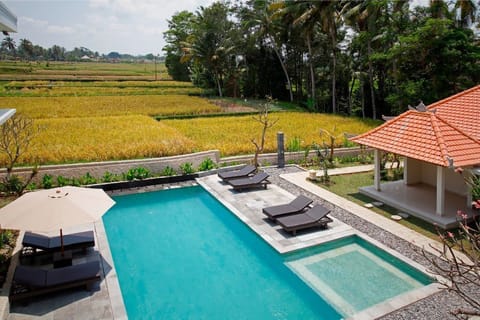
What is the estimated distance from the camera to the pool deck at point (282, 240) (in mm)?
7168

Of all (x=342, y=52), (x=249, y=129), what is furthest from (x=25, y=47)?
(x=249, y=129)

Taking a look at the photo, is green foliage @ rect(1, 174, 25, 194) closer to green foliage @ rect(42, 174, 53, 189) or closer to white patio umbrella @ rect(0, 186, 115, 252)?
green foliage @ rect(42, 174, 53, 189)

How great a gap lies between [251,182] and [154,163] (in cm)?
433

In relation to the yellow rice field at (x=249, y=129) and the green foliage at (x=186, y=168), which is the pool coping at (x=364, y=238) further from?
the yellow rice field at (x=249, y=129)

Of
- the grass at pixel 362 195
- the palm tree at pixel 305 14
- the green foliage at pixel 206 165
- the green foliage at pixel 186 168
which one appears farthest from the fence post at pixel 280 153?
the palm tree at pixel 305 14

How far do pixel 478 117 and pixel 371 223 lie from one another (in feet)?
18.0

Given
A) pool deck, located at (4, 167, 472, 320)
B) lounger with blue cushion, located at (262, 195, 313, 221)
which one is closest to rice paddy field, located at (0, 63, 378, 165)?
pool deck, located at (4, 167, 472, 320)

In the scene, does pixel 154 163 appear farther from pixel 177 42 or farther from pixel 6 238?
pixel 177 42

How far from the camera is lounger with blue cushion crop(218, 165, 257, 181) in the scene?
15.1 metres

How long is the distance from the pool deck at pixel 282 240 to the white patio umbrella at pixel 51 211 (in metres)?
1.41

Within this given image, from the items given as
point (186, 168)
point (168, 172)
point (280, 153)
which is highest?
point (280, 153)

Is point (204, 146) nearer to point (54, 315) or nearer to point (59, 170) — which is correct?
point (59, 170)

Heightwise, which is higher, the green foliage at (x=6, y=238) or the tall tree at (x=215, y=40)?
the tall tree at (x=215, y=40)

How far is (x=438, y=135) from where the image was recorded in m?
11.3
